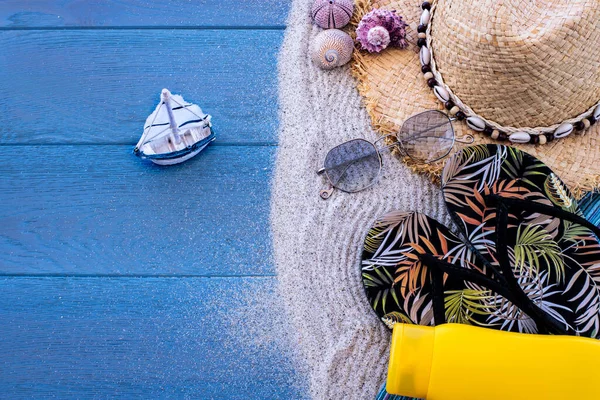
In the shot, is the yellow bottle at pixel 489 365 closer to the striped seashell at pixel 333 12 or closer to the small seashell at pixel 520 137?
the small seashell at pixel 520 137

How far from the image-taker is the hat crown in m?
0.85

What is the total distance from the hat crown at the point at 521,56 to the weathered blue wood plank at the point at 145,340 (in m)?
0.52

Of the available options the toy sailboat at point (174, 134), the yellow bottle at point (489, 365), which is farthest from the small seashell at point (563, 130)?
the toy sailboat at point (174, 134)

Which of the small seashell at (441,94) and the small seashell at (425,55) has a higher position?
the small seashell at (425,55)

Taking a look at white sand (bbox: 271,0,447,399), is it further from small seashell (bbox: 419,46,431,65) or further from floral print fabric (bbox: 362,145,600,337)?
small seashell (bbox: 419,46,431,65)

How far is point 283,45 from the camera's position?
43.6 inches

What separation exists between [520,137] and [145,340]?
0.77 metres

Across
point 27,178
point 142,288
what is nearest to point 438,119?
point 142,288

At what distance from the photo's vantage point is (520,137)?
3.16 feet

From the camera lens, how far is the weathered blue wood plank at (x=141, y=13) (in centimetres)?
112

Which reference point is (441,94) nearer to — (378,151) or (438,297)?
(378,151)

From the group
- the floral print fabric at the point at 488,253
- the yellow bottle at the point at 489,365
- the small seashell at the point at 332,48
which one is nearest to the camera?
the yellow bottle at the point at 489,365

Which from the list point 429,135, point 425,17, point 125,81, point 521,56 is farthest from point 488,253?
point 125,81

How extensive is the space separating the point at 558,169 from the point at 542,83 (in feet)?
0.59
